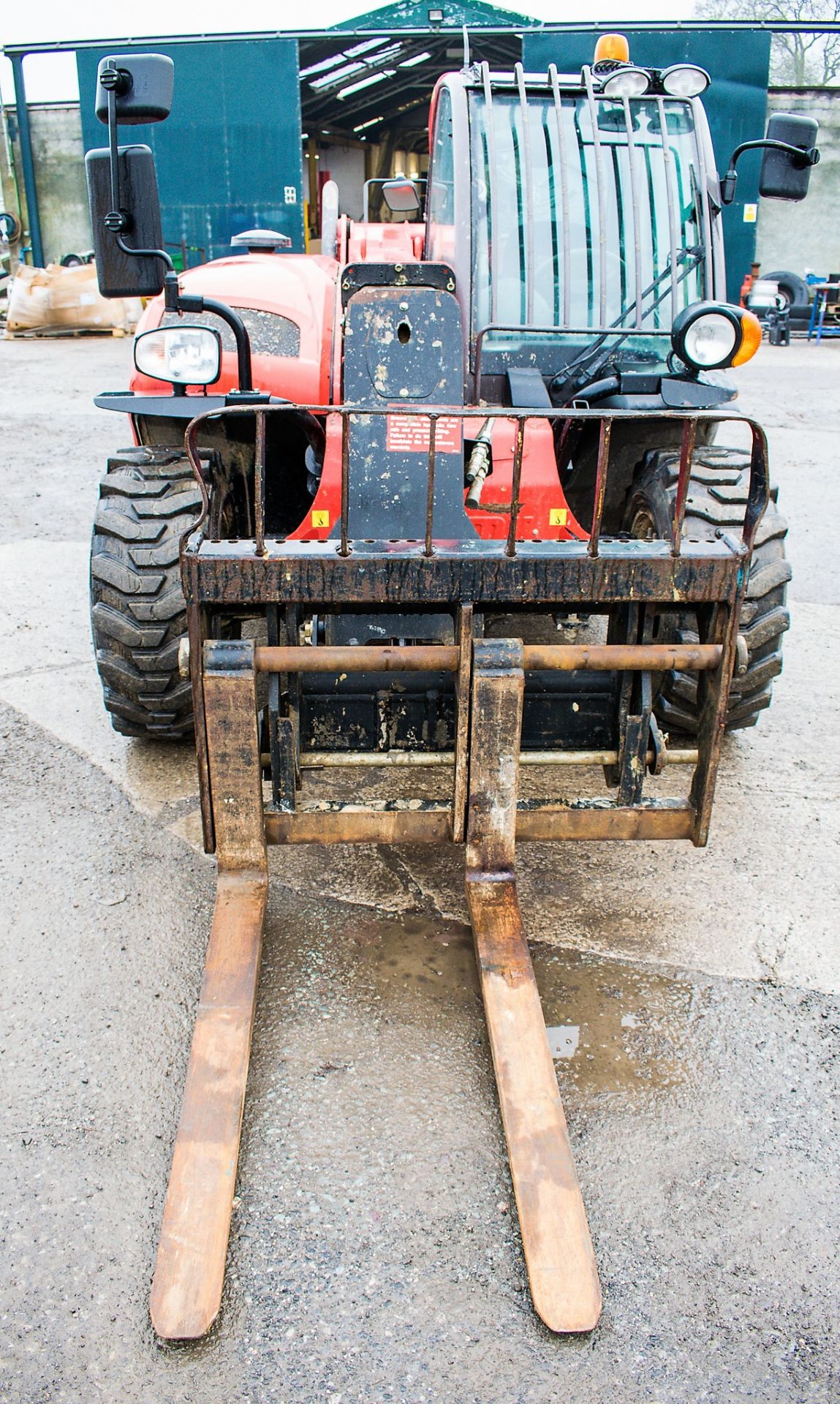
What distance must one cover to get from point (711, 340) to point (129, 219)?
188cm

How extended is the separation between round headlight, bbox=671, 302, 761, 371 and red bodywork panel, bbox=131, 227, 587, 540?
1.69 ft

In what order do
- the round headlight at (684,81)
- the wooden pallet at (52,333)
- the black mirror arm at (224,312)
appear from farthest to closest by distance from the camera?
the wooden pallet at (52,333) < the round headlight at (684,81) < the black mirror arm at (224,312)

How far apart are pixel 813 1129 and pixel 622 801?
99cm

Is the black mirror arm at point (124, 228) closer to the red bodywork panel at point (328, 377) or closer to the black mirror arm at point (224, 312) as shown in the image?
the black mirror arm at point (224, 312)

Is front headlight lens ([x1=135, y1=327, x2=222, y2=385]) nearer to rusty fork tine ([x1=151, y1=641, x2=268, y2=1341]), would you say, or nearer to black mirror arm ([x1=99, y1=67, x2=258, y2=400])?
black mirror arm ([x1=99, y1=67, x2=258, y2=400])

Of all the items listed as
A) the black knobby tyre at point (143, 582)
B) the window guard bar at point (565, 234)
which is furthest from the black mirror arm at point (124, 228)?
the window guard bar at point (565, 234)

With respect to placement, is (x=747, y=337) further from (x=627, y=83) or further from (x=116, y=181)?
(x=116, y=181)

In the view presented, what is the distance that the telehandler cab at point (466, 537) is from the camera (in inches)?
108

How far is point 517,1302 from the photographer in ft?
6.98

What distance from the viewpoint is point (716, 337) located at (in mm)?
3545

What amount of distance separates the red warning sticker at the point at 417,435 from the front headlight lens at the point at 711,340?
901 millimetres

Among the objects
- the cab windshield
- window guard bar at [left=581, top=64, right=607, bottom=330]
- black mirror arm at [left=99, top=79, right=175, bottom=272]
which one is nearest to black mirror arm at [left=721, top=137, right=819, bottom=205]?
the cab windshield

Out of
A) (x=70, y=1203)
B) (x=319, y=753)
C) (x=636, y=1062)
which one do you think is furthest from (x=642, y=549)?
(x=70, y=1203)

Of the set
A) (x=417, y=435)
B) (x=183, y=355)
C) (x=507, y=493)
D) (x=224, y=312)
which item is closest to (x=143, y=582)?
(x=183, y=355)
